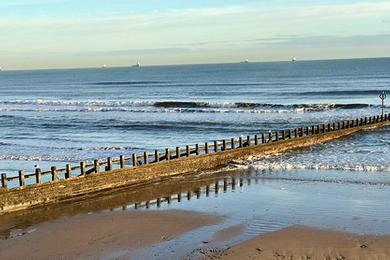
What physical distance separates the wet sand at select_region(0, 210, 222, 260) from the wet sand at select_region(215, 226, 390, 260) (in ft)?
8.74

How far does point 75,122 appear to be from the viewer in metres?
60.4

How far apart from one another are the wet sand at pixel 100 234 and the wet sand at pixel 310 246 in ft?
8.74

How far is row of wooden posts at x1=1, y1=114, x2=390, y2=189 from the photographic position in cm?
2270

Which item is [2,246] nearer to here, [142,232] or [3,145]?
[142,232]

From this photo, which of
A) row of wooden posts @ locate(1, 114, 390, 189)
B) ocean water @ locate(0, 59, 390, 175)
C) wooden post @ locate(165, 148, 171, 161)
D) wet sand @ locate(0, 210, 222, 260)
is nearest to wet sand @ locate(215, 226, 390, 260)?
wet sand @ locate(0, 210, 222, 260)

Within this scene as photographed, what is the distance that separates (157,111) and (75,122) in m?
17.2

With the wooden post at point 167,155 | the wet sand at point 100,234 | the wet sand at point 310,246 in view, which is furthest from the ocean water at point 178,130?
the wet sand at point 310,246

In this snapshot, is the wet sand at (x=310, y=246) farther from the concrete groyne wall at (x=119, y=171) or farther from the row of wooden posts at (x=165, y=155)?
the row of wooden posts at (x=165, y=155)

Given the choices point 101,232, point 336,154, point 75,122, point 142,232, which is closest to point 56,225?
point 101,232

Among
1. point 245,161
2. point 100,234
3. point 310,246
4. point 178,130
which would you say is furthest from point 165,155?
point 178,130

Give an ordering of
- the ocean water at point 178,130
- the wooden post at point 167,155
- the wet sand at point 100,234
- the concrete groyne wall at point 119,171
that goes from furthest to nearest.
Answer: the ocean water at point 178,130, the wooden post at point 167,155, the concrete groyne wall at point 119,171, the wet sand at point 100,234

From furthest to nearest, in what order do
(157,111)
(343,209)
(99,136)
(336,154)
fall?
(157,111) < (99,136) < (336,154) < (343,209)

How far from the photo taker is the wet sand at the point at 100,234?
53.2 feet

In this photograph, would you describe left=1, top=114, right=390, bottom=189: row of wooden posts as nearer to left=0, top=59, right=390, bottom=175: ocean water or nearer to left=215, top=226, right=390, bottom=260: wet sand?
left=0, top=59, right=390, bottom=175: ocean water
